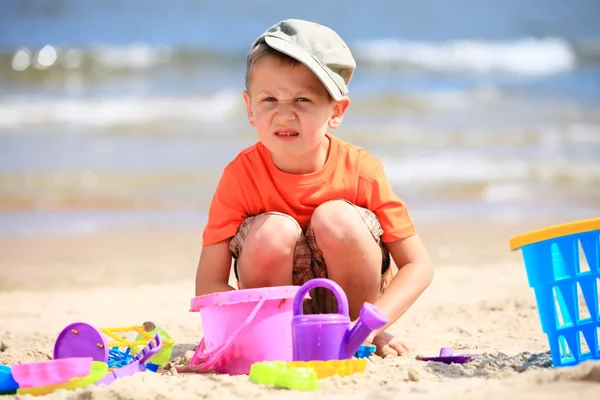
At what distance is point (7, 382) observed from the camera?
2.40 m

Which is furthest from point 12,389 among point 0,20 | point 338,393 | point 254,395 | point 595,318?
point 0,20

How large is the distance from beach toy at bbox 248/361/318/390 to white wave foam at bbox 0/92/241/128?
26.5ft

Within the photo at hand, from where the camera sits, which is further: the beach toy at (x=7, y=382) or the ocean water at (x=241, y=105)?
the ocean water at (x=241, y=105)

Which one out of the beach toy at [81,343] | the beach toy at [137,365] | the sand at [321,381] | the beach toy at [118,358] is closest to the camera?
the sand at [321,381]

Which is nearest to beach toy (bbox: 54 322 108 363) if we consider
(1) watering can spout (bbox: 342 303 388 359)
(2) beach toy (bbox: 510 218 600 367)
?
(1) watering can spout (bbox: 342 303 388 359)

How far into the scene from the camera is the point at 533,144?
965 cm

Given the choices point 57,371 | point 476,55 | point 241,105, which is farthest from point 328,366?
point 476,55

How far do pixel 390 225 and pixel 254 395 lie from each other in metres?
0.90

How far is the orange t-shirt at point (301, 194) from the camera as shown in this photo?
291 cm

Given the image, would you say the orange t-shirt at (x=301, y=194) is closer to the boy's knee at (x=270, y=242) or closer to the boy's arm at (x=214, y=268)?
the boy's arm at (x=214, y=268)

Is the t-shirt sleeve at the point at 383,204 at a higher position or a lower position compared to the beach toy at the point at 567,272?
higher

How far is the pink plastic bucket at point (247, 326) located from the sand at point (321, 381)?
0.09 m

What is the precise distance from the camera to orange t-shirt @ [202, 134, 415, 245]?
114 inches

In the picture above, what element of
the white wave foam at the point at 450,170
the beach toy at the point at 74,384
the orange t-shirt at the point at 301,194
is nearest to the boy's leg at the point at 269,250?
the orange t-shirt at the point at 301,194
